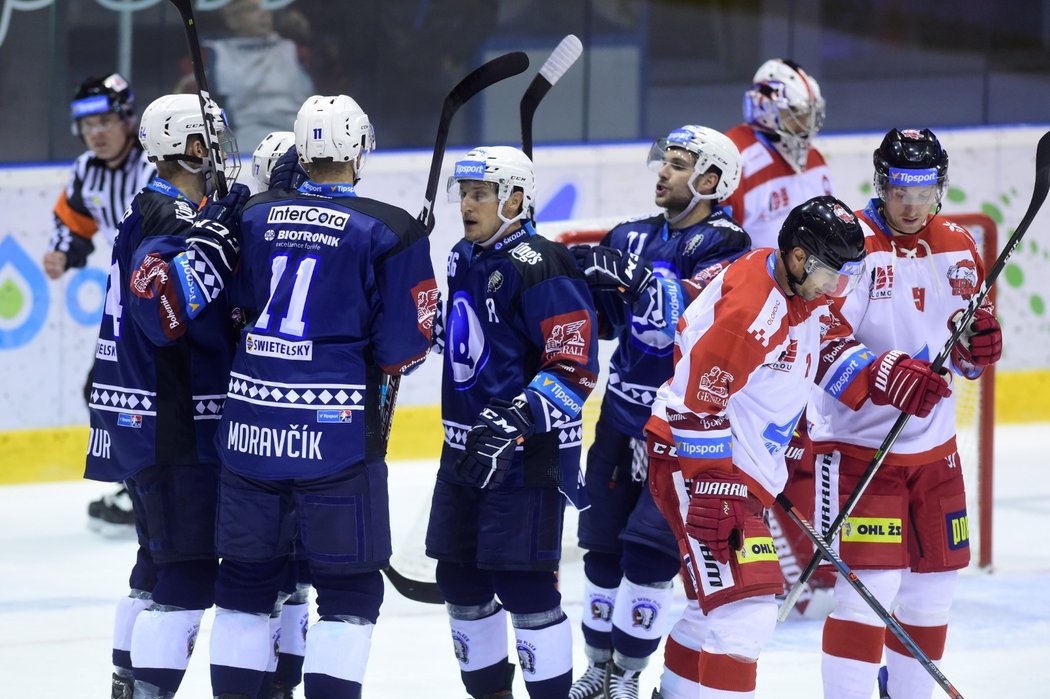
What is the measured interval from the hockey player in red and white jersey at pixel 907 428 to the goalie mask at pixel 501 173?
722mm

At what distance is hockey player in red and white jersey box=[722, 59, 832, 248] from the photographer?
530 cm

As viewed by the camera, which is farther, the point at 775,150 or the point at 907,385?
the point at 775,150

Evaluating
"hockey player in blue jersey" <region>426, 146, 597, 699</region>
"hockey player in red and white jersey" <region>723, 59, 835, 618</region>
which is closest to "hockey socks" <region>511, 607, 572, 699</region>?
"hockey player in blue jersey" <region>426, 146, 597, 699</region>

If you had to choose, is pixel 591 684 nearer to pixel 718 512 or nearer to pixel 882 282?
pixel 718 512

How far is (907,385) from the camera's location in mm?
3408

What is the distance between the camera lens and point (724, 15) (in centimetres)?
809

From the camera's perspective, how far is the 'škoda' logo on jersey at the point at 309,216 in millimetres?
3199

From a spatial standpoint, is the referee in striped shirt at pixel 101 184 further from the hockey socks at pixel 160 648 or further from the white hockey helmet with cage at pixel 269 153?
the hockey socks at pixel 160 648

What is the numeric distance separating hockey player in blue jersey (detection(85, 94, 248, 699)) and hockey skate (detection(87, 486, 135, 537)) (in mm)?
2235

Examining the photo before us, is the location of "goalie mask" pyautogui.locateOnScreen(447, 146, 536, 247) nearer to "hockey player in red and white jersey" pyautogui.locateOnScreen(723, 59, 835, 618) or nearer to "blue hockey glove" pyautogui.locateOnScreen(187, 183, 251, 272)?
"blue hockey glove" pyautogui.locateOnScreen(187, 183, 251, 272)

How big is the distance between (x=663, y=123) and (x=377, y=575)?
183 inches

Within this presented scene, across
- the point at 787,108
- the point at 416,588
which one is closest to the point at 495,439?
the point at 416,588

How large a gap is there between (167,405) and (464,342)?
2.11 ft

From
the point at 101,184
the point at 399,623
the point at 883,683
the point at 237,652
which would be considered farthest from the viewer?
the point at 101,184
